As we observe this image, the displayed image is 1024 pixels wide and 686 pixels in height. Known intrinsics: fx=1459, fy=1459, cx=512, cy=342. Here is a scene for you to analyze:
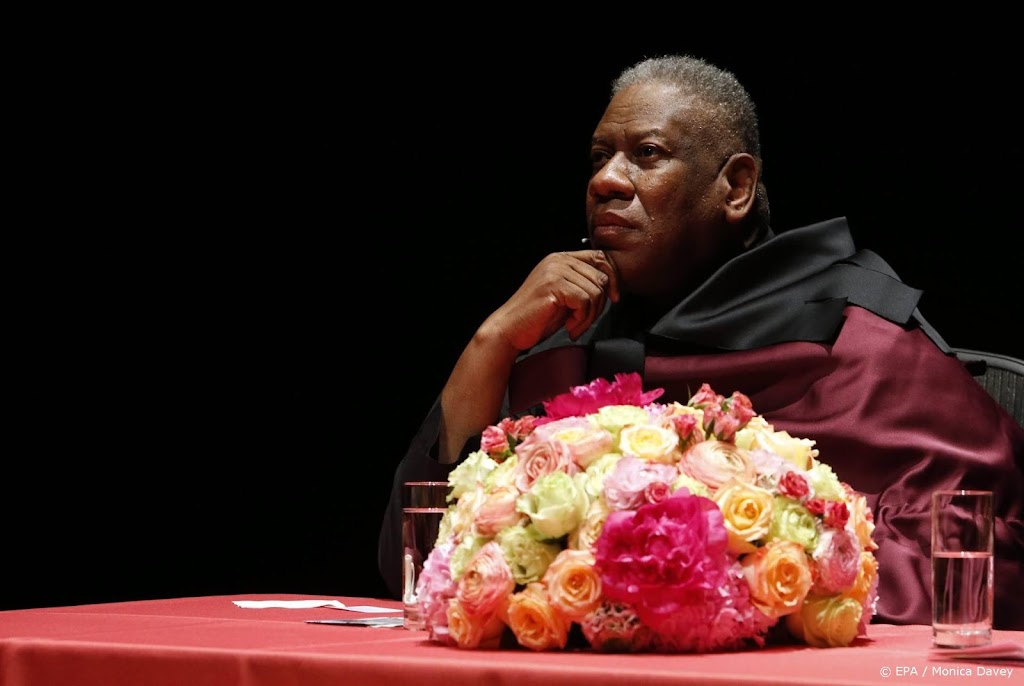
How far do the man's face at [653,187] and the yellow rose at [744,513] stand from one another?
1255 millimetres

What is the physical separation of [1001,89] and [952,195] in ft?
0.75

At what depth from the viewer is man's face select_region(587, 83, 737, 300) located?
2547mm

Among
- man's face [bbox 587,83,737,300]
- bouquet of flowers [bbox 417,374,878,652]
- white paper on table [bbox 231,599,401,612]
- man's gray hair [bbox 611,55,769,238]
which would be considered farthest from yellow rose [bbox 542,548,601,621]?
man's gray hair [bbox 611,55,769,238]

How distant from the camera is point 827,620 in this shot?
4.38 feet

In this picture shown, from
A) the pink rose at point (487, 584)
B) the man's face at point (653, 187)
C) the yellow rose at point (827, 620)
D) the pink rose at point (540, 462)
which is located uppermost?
the man's face at point (653, 187)

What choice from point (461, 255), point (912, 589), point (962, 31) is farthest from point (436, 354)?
point (912, 589)

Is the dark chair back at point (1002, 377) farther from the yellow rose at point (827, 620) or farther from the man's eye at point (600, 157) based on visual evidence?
the yellow rose at point (827, 620)

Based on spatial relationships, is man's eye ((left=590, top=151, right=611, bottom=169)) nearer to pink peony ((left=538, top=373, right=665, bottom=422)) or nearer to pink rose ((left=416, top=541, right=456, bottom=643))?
pink peony ((left=538, top=373, right=665, bottom=422))

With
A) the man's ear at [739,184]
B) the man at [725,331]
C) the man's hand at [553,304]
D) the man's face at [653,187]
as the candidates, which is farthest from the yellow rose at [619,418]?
the man's ear at [739,184]

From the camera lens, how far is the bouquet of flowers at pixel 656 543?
1.27 m

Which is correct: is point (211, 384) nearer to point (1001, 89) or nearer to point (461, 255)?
point (461, 255)

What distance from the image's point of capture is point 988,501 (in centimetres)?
132

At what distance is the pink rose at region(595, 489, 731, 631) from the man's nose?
4.28ft

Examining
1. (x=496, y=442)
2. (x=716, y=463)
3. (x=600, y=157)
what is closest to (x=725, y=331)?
(x=600, y=157)
